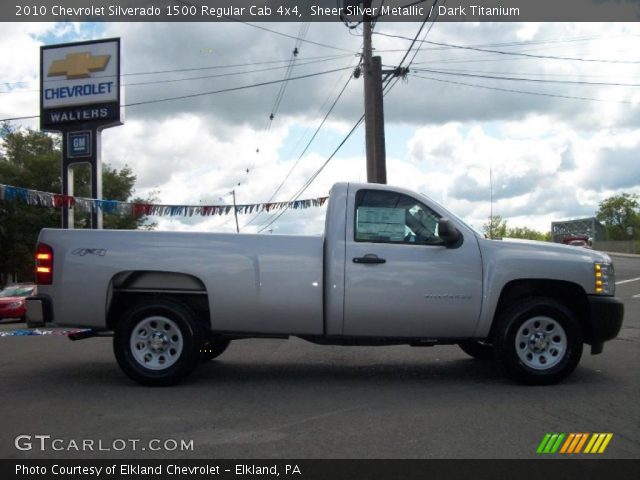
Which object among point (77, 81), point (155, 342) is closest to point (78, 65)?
point (77, 81)

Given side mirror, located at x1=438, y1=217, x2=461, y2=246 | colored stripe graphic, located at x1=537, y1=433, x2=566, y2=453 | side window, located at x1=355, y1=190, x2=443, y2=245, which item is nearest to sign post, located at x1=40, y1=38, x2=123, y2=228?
side window, located at x1=355, y1=190, x2=443, y2=245

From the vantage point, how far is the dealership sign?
24422mm

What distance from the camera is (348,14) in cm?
1866

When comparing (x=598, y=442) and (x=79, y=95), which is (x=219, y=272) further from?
(x=79, y=95)

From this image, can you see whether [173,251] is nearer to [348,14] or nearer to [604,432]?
[604,432]

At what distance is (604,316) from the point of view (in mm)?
6531

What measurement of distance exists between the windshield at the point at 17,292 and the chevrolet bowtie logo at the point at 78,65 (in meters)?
8.50

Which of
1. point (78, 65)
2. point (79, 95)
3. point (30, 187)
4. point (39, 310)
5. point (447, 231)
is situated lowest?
point (39, 310)

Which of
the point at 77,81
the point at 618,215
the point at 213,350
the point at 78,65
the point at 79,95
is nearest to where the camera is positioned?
the point at 213,350

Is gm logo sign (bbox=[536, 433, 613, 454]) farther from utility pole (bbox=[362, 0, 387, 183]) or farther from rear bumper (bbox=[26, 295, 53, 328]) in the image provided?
utility pole (bbox=[362, 0, 387, 183])

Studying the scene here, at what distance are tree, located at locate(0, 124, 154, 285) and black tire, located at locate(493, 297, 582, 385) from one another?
30903mm

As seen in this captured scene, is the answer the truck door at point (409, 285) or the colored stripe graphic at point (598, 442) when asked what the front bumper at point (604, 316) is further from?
the colored stripe graphic at point (598, 442)

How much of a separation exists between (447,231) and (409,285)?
66cm

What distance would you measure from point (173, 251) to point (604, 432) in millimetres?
4220
